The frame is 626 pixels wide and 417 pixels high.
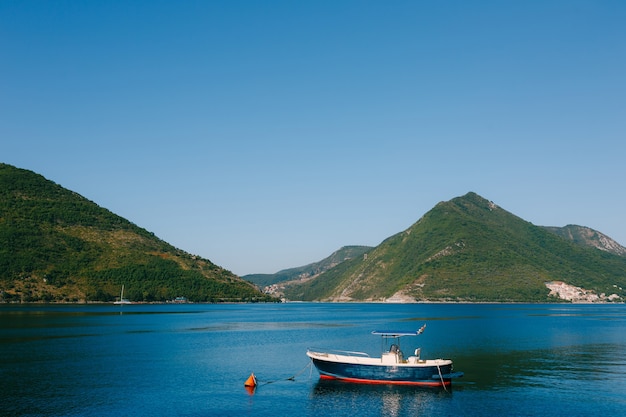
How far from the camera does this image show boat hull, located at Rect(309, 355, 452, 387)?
71250mm

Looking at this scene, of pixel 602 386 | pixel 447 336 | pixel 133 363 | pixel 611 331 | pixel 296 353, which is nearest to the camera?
pixel 602 386

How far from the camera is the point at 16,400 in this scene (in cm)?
5941

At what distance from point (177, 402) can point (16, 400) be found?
17.4 m

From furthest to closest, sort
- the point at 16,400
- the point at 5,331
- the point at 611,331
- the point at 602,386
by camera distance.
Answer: the point at 611,331, the point at 5,331, the point at 602,386, the point at 16,400

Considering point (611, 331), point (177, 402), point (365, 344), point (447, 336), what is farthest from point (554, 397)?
point (611, 331)

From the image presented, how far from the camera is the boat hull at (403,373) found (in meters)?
71.2

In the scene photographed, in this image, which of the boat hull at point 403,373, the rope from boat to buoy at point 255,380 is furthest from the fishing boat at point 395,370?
the rope from boat to buoy at point 255,380

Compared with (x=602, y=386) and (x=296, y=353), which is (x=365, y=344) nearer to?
(x=296, y=353)

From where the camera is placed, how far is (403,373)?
235 ft

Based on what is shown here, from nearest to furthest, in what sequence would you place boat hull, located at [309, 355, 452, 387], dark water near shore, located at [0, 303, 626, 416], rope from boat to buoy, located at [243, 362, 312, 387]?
dark water near shore, located at [0, 303, 626, 416], rope from boat to buoy, located at [243, 362, 312, 387], boat hull, located at [309, 355, 452, 387]

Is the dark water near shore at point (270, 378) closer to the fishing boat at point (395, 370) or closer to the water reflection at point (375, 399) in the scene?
the water reflection at point (375, 399)

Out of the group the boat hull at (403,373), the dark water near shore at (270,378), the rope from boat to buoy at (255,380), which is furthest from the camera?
the boat hull at (403,373)

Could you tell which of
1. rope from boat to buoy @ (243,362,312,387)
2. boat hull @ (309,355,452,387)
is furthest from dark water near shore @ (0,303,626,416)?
boat hull @ (309,355,452,387)

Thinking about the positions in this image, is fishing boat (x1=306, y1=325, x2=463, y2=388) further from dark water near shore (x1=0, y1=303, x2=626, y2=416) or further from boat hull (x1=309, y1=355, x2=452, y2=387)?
dark water near shore (x1=0, y1=303, x2=626, y2=416)
